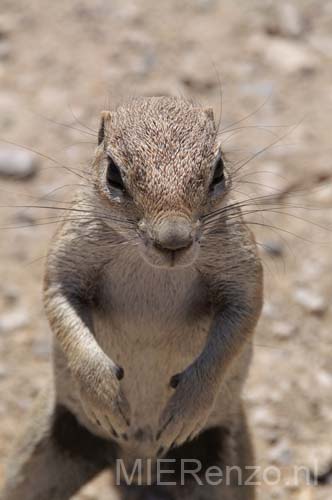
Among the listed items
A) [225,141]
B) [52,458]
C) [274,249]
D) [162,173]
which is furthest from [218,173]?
[225,141]

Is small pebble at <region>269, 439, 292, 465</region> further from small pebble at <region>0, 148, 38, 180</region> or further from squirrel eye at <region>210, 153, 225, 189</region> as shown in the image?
small pebble at <region>0, 148, 38, 180</region>

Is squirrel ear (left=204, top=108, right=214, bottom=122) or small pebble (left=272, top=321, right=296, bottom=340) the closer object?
squirrel ear (left=204, top=108, right=214, bottom=122)

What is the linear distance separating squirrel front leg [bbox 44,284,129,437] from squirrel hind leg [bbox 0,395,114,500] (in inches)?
19.3

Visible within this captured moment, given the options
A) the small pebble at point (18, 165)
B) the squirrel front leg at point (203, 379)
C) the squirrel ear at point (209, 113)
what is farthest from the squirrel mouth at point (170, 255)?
the small pebble at point (18, 165)

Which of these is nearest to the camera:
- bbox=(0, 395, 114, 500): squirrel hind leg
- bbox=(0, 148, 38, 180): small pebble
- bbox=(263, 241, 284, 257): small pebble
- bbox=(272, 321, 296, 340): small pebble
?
bbox=(0, 395, 114, 500): squirrel hind leg

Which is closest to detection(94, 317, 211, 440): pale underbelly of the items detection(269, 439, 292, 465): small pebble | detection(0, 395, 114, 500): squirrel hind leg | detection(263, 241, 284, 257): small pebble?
Result: detection(0, 395, 114, 500): squirrel hind leg

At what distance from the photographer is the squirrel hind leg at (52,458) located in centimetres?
460

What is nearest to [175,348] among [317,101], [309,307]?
[309,307]

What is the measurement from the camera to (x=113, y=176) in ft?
12.9

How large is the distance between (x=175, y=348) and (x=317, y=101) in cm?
382

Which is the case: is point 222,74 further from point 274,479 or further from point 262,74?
point 274,479

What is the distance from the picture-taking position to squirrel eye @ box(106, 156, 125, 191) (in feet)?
12.8

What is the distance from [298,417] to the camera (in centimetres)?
570

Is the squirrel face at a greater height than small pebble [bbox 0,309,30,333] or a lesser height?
greater
